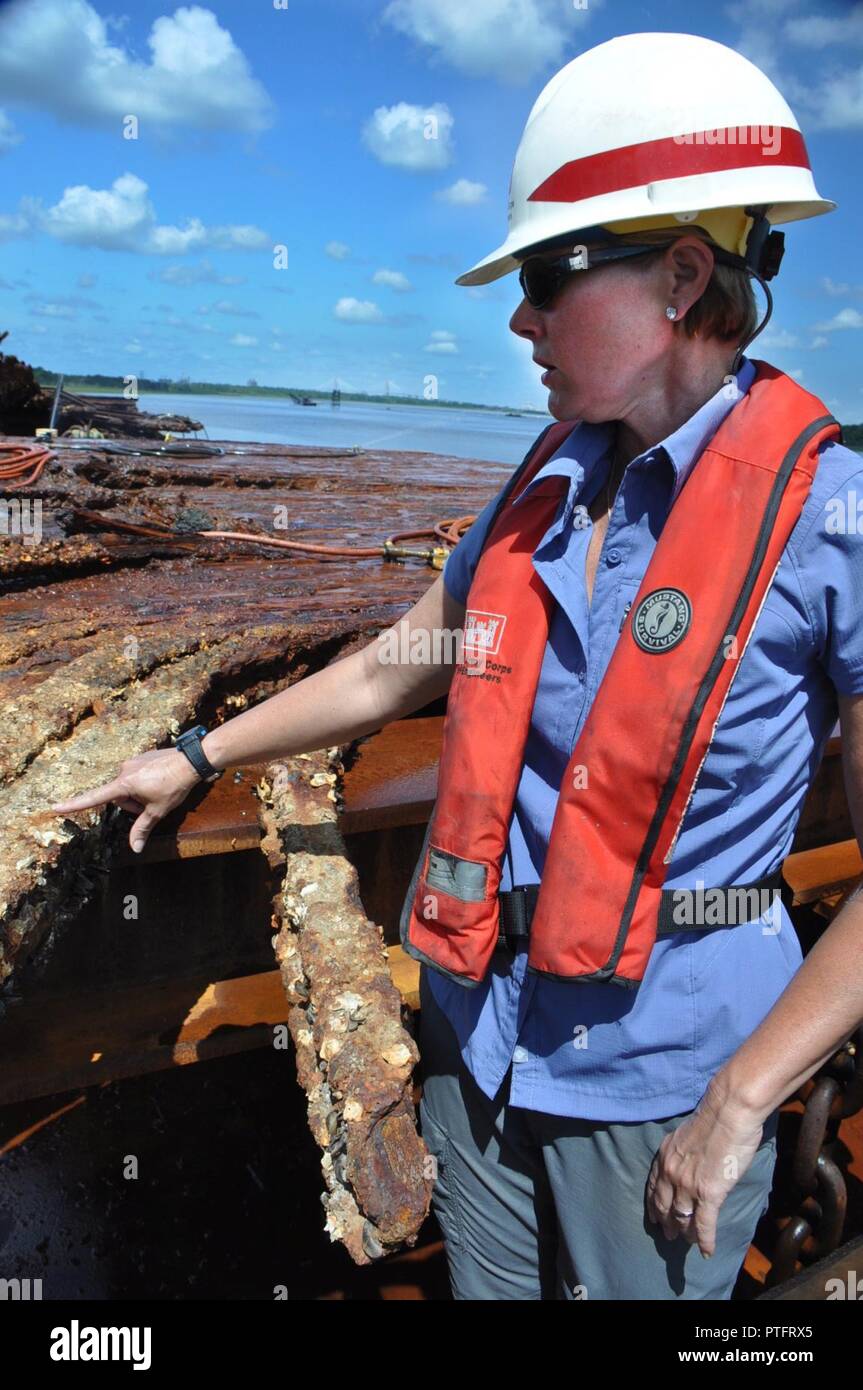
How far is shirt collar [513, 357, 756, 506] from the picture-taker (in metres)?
1.70

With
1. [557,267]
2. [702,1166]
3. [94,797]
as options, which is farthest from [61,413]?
[702,1166]

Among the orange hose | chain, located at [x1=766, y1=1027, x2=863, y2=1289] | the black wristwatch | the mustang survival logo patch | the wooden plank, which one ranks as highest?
the orange hose

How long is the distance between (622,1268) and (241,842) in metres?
1.38

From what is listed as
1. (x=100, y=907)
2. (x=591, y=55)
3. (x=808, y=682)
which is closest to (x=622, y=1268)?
(x=808, y=682)

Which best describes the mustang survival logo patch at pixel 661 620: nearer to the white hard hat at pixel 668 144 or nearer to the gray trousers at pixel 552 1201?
the white hard hat at pixel 668 144

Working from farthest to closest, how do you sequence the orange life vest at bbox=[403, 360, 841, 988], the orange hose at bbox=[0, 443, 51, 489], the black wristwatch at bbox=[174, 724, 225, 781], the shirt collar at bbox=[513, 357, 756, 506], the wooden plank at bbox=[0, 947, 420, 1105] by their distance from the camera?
1. the orange hose at bbox=[0, 443, 51, 489]
2. the wooden plank at bbox=[0, 947, 420, 1105]
3. the black wristwatch at bbox=[174, 724, 225, 781]
4. the shirt collar at bbox=[513, 357, 756, 506]
5. the orange life vest at bbox=[403, 360, 841, 988]

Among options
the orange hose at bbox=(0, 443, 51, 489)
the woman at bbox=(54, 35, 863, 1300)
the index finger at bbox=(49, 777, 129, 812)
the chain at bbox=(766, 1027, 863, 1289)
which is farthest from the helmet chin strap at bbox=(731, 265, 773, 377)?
the orange hose at bbox=(0, 443, 51, 489)

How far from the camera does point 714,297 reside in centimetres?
166

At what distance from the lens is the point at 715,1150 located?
160 centimetres

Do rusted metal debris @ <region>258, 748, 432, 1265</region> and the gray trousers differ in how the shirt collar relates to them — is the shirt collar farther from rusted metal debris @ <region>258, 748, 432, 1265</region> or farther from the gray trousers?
the gray trousers

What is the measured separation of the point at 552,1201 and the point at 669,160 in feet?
6.44

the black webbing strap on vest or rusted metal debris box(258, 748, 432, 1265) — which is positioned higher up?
the black webbing strap on vest

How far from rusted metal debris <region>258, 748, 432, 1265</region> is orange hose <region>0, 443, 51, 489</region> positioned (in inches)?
154

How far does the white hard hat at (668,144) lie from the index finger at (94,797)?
1431 millimetres
